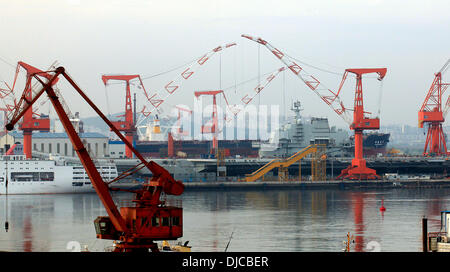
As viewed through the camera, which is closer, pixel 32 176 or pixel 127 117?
pixel 32 176

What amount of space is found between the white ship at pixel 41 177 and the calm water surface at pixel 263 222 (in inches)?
307

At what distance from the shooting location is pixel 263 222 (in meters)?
59.9

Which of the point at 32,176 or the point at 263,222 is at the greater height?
the point at 32,176

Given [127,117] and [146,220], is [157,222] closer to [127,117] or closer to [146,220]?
[146,220]

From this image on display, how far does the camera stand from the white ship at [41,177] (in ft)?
335

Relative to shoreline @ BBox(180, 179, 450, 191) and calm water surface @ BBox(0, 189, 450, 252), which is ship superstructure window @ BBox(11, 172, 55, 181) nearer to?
calm water surface @ BBox(0, 189, 450, 252)

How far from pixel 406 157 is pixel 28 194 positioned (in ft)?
203

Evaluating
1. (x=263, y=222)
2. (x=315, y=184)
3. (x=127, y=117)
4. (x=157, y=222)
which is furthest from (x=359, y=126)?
(x=157, y=222)

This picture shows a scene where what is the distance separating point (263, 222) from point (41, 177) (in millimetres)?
52070

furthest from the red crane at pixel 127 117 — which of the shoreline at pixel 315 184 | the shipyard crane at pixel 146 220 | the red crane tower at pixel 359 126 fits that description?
the shipyard crane at pixel 146 220

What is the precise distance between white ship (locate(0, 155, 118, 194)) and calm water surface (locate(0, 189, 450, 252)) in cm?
781

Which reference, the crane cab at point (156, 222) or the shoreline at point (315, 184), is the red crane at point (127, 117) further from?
the crane cab at point (156, 222)

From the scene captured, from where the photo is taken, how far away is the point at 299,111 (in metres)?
137
